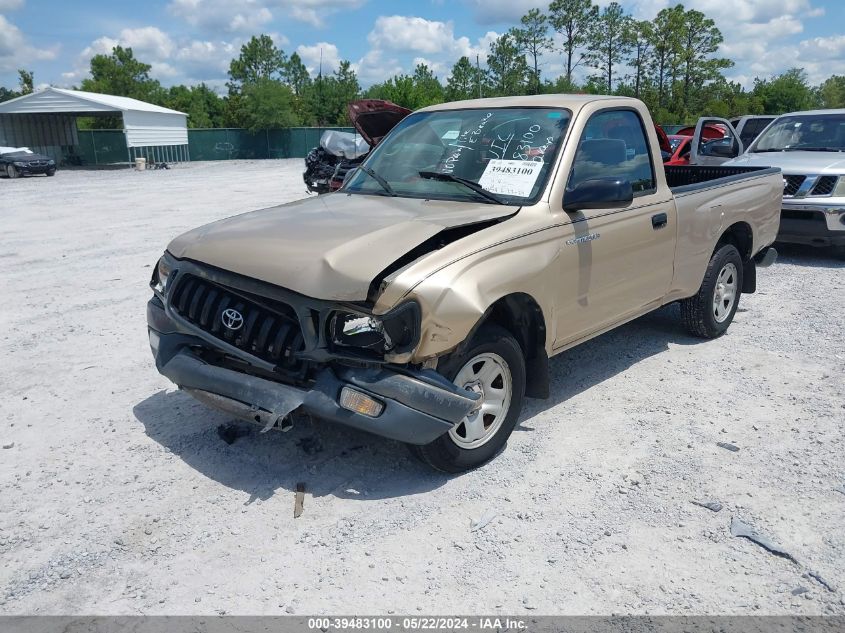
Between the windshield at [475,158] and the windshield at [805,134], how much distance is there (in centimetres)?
763

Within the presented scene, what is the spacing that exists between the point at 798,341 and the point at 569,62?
66006 millimetres

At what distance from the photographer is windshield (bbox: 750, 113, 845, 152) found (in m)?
10.4

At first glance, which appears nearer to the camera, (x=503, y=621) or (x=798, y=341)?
(x=503, y=621)

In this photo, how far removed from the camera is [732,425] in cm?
455

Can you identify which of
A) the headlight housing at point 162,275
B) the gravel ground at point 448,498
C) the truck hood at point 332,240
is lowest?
the gravel ground at point 448,498

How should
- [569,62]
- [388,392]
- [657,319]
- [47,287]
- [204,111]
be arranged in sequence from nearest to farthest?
[388,392] → [657,319] → [47,287] → [569,62] → [204,111]

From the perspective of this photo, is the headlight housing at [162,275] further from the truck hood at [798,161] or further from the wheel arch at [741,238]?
the truck hood at [798,161]

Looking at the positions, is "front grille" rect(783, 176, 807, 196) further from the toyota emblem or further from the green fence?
the green fence

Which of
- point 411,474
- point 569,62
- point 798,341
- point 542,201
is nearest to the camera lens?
point 411,474

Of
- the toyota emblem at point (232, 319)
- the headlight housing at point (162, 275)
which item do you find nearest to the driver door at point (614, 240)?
the toyota emblem at point (232, 319)

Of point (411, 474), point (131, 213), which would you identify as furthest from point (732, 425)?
point (131, 213)

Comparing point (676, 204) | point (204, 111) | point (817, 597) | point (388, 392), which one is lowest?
point (817, 597)

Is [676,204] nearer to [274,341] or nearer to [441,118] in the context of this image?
[441,118]

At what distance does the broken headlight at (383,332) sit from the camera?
3332 mm
